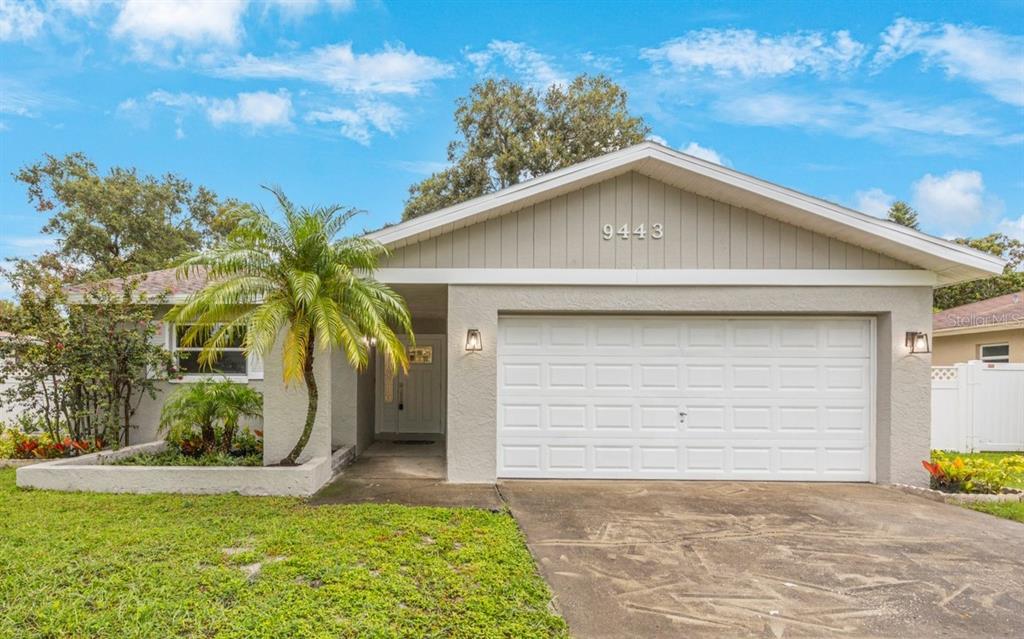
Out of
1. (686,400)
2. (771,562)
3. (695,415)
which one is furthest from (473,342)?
(771,562)

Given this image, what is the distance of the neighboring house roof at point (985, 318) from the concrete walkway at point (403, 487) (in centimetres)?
1236

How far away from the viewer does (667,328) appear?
23.5ft

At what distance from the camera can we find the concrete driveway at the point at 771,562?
3.38m

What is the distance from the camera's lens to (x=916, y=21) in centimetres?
1133

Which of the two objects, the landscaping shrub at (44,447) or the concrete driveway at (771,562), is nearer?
the concrete driveway at (771,562)

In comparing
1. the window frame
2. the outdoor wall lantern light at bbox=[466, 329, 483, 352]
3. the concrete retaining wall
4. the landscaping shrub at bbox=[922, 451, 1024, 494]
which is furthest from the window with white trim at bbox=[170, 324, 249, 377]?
the landscaping shrub at bbox=[922, 451, 1024, 494]

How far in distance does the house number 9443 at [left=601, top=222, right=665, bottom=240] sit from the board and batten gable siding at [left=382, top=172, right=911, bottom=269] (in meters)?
0.04

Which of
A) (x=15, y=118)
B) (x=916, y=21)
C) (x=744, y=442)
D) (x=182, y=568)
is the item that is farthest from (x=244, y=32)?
(x=916, y=21)

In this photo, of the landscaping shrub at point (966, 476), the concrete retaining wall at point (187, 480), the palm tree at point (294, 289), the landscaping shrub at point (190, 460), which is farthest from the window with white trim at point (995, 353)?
the landscaping shrub at point (190, 460)

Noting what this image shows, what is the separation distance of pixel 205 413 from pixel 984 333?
16956 mm

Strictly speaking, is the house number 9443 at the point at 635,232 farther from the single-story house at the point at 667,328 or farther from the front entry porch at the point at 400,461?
the front entry porch at the point at 400,461

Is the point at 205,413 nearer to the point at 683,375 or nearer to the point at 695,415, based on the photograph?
the point at 683,375

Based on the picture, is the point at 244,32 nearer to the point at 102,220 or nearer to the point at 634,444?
the point at 102,220

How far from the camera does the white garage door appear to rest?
7.08m
